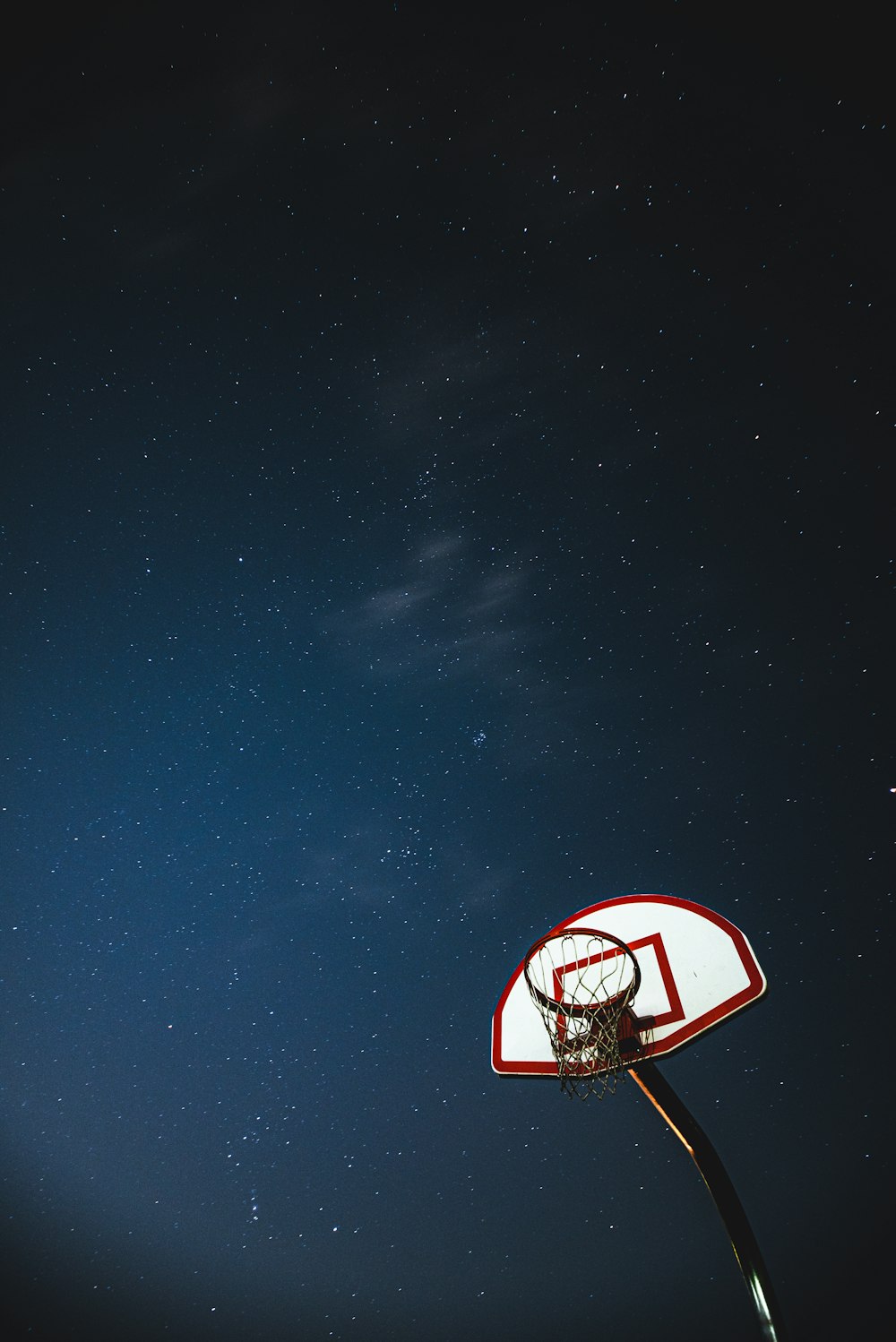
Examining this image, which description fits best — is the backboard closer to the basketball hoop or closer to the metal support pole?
the basketball hoop

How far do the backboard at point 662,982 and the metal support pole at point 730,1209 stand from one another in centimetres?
22

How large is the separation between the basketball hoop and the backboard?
7 centimetres

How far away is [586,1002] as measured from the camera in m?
2.72

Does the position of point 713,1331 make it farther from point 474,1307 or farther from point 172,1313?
point 172,1313

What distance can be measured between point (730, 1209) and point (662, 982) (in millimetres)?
787

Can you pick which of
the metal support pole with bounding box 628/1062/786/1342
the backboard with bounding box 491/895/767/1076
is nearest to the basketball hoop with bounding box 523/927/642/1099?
the backboard with bounding box 491/895/767/1076

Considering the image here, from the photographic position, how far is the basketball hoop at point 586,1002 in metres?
2.58

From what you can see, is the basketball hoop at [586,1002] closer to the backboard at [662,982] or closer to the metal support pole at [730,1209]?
the backboard at [662,982]

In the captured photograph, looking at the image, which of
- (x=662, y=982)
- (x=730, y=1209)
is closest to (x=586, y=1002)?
(x=662, y=982)

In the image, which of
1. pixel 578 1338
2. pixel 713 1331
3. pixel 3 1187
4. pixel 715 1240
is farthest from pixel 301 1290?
pixel 713 1331

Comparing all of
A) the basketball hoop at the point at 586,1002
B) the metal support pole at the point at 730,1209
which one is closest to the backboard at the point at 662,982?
the basketball hoop at the point at 586,1002

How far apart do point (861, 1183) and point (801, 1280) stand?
210 centimetres

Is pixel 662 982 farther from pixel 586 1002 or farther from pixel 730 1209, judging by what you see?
pixel 730 1209

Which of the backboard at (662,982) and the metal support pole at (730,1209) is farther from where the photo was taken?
the backboard at (662,982)
